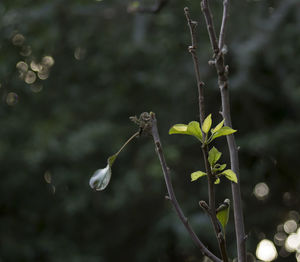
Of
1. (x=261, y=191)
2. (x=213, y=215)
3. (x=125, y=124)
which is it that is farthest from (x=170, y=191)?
(x=261, y=191)

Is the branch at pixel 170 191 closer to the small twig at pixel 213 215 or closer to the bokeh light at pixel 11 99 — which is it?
the small twig at pixel 213 215

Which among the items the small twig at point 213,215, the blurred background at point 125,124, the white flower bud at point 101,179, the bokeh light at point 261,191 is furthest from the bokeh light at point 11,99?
the small twig at point 213,215

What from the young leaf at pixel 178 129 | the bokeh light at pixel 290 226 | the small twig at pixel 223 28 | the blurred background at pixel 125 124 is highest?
the small twig at pixel 223 28

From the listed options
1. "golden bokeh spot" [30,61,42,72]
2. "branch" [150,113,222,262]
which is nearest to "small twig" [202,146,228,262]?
"branch" [150,113,222,262]

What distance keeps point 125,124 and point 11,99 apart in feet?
3.12

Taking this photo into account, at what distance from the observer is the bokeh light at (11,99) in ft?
10.9

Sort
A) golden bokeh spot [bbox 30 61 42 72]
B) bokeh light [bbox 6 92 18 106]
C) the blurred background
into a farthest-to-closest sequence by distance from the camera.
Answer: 1. golden bokeh spot [bbox 30 61 42 72]
2. bokeh light [bbox 6 92 18 106]
3. the blurred background

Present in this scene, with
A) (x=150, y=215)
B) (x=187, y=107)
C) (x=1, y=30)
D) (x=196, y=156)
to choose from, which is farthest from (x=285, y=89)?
(x=1, y=30)

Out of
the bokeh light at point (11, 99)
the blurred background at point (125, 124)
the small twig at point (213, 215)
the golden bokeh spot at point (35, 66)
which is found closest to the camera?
the small twig at point (213, 215)

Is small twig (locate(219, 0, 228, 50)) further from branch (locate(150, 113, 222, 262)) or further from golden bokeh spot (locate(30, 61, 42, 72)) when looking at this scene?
golden bokeh spot (locate(30, 61, 42, 72))

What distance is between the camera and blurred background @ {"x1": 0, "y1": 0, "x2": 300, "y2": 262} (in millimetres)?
2971

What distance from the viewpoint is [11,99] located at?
3.36 m

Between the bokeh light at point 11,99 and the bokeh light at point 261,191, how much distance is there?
212cm

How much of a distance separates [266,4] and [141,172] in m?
1.64
